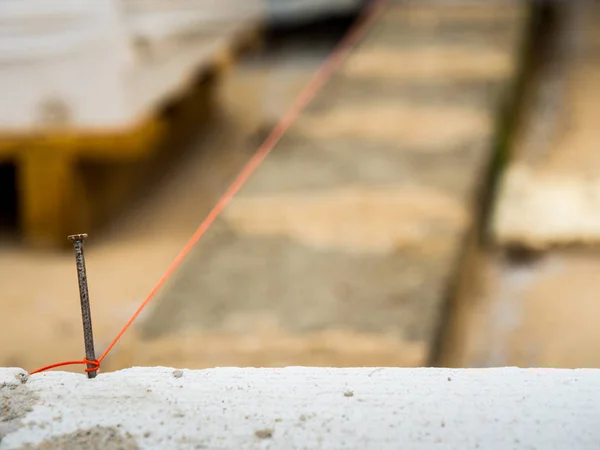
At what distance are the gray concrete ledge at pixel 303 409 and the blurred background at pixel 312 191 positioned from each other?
686 millimetres

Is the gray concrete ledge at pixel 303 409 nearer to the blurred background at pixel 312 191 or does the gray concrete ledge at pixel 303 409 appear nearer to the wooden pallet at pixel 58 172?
the blurred background at pixel 312 191

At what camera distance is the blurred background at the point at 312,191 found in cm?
165

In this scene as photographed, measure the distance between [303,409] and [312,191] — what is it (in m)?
1.36

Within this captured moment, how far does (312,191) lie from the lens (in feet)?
6.77

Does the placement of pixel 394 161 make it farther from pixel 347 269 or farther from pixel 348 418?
pixel 348 418

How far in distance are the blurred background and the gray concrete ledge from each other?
0.69 metres

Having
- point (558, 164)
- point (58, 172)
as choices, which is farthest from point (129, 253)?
point (558, 164)

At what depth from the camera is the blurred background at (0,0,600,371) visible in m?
1.65

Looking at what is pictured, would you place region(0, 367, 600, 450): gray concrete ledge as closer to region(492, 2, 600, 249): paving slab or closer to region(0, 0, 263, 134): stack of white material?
region(492, 2, 600, 249): paving slab

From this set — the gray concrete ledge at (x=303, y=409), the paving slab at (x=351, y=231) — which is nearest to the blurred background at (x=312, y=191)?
the paving slab at (x=351, y=231)

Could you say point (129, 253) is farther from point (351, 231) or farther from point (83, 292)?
point (83, 292)

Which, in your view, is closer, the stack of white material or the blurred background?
the blurred background

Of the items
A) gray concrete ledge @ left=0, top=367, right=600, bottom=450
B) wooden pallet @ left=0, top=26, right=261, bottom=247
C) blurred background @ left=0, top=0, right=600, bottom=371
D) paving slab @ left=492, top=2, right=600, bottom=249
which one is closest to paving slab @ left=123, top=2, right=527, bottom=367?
blurred background @ left=0, top=0, right=600, bottom=371

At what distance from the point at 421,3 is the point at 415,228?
2.01 m
